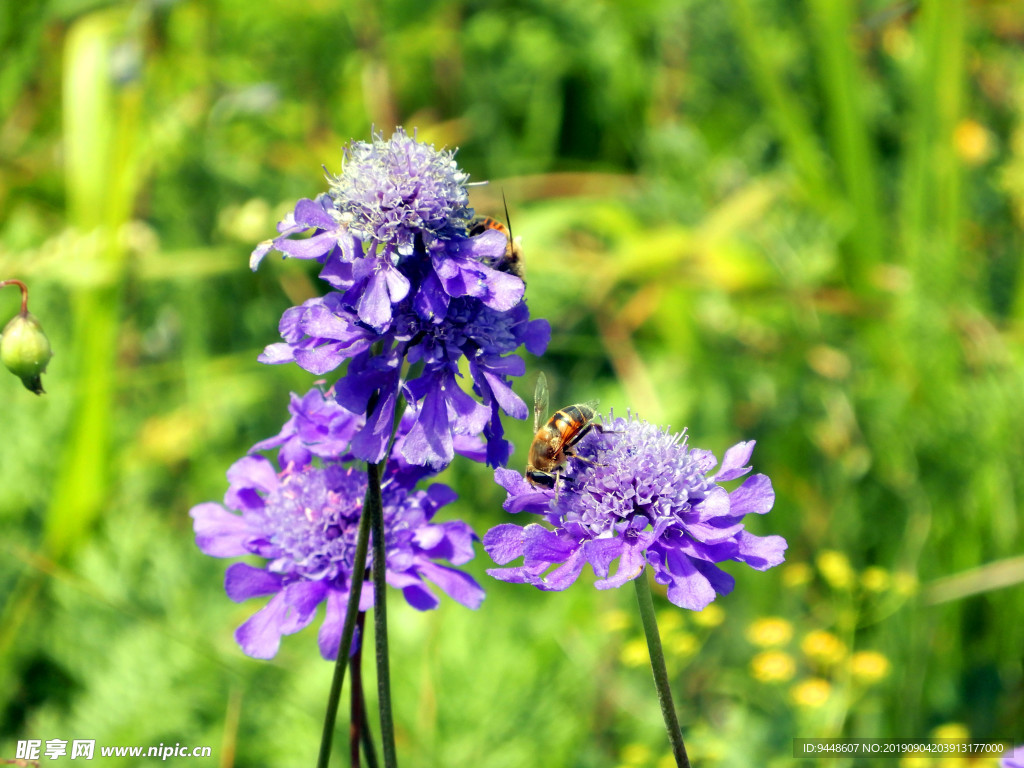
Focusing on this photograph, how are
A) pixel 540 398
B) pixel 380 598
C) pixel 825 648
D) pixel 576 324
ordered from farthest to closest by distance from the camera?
pixel 576 324 < pixel 825 648 < pixel 540 398 < pixel 380 598

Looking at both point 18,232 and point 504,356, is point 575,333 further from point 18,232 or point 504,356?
point 504,356

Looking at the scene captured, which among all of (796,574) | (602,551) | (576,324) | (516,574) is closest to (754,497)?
(602,551)

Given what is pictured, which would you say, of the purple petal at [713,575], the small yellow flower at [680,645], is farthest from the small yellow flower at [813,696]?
the purple petal at [713,575]

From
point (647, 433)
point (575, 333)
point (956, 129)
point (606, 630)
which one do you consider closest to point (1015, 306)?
point (956, 129)

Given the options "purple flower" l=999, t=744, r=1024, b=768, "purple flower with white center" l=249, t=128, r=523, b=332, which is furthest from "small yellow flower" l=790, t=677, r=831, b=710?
"purple flower with white center" l=249, t=128, r=523, b=332

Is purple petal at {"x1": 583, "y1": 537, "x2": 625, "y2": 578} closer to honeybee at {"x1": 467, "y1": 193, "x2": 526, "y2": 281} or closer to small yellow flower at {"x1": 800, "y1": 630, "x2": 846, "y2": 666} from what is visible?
honeybee at {"x1": 467, "y1": 193, "x2": 526, "y2": 281}

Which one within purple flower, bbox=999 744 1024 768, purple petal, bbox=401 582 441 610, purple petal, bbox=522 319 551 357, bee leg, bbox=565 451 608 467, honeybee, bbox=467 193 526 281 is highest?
honeybee, bbox=467 193 526 281

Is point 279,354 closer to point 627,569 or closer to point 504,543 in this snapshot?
point 504,543
